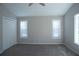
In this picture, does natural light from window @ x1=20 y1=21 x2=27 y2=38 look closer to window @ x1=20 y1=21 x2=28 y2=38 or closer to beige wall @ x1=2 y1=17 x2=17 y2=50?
window @ x1=20 y1=21 x2=28 y2=38

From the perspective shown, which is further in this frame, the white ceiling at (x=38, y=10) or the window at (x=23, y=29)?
the window at (x=23, y=29)

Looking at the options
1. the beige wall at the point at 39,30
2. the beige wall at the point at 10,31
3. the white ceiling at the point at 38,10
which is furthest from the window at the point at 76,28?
the beige wall at the point at 10,31

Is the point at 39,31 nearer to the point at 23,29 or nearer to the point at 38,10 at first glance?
the point at 23,29

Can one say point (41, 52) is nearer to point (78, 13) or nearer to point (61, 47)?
point (61, 47)

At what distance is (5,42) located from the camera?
2.49m

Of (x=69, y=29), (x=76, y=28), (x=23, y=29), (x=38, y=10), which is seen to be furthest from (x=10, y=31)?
(x=76, y=28)

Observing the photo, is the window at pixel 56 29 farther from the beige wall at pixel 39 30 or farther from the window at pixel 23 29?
the window at pixel 23 29

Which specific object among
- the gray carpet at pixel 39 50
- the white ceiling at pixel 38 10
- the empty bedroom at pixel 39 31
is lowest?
the gray carpet at pixel 39 50

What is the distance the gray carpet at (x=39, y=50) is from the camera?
2.40 metres

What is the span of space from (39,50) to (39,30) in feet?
1.48

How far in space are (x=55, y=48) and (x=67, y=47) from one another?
0.87ft

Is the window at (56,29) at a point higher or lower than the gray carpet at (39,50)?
higher

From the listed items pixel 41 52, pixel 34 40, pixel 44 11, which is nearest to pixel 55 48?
pixel 41 52

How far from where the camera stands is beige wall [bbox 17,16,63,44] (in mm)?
2455
